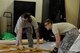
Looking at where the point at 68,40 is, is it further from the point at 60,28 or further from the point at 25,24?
the point at 25,24

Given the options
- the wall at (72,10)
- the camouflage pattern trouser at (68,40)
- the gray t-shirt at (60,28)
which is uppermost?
the wall at (72,10)

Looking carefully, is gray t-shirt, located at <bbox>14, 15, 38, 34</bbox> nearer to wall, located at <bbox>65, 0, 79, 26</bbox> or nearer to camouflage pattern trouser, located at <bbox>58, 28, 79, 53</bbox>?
camouflage pattern trouser, located at <bbox>58, 28, 79, 53</bbox>

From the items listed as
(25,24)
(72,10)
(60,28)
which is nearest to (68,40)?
(60,28)

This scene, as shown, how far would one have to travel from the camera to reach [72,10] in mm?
8383

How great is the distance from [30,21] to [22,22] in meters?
0.21

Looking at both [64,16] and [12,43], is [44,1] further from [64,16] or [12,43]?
[12,43]

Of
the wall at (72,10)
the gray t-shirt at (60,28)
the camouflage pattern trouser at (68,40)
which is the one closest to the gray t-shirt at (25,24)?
the gray t-shirt at (60,28)

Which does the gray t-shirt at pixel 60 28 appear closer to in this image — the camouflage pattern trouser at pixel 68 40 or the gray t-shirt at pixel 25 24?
the camouflage pattern trouser at pixel 68 40

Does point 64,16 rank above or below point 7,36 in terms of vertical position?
above

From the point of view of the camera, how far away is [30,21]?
5.15 metres

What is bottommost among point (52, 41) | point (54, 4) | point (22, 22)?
point (52, 41)

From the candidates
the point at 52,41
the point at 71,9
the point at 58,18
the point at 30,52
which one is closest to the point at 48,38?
the point at 52,41

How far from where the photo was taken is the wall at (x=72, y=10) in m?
8.33

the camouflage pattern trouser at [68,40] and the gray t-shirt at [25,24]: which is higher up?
the gray t-shirt at [25,24]
